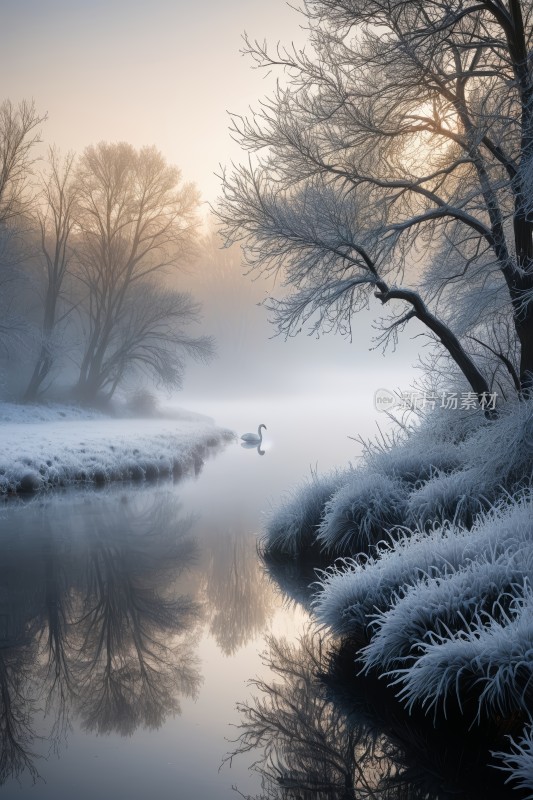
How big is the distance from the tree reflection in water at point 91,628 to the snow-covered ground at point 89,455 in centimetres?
290

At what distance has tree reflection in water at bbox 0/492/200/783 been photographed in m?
4.59

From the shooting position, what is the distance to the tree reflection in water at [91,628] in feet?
15.1

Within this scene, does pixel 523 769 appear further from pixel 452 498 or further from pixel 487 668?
pixel 452 498

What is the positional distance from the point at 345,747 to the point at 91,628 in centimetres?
266

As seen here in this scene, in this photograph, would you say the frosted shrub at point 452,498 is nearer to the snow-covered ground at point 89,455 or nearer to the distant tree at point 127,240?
the snow-covered ground at point 89,455

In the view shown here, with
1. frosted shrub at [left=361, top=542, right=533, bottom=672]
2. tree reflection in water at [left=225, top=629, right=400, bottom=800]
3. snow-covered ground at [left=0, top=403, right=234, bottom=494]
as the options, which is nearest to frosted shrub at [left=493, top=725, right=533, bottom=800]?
tree reflection in water at [left=225, top=629, right=400, bottom=800]

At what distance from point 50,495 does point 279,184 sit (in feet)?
20.1

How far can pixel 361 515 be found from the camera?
314 inches

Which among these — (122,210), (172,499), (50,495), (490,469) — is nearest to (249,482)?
(172,499)

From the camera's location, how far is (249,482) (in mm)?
15086

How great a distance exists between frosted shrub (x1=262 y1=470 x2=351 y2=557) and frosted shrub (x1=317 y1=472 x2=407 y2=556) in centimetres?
55

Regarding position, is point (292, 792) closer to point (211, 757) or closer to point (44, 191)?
point (211, 757)
